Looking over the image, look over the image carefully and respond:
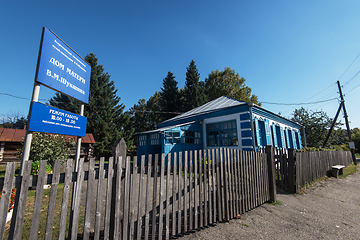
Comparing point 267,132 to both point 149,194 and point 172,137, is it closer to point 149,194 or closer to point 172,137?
point 172,137

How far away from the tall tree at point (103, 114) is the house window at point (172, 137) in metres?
13.6

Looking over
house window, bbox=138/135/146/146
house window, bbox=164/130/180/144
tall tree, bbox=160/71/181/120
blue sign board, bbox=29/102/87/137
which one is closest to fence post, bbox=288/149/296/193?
house window, bbox=164/130/180/144

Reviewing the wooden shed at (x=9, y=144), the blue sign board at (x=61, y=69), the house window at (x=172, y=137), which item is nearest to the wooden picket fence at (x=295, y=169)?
the house window at (x=172, y=137)

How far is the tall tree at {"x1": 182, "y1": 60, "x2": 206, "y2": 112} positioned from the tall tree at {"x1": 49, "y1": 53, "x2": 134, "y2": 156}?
1012cm

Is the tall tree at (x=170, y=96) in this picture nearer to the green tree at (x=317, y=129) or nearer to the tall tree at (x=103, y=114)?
the tall tree at (x=103, y=114)

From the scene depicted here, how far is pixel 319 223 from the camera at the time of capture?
12.5ft

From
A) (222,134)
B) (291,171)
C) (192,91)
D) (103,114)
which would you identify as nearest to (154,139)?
(222,134)

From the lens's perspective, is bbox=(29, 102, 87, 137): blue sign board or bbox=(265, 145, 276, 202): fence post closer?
bbox=(29, 102, 87, 137): blue sign board

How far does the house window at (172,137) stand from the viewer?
33.5ft

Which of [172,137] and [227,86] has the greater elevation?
[227,86]

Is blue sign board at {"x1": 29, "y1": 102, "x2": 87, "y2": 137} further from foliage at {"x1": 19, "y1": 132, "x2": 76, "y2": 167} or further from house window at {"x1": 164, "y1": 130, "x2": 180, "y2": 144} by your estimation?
house window at {"x1": 164, "y1": 130, "x2": 180, "y2": 144}

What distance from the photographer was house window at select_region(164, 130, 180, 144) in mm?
10205

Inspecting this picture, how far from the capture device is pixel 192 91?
29.2 meters

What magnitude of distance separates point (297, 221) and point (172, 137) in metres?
7.36
